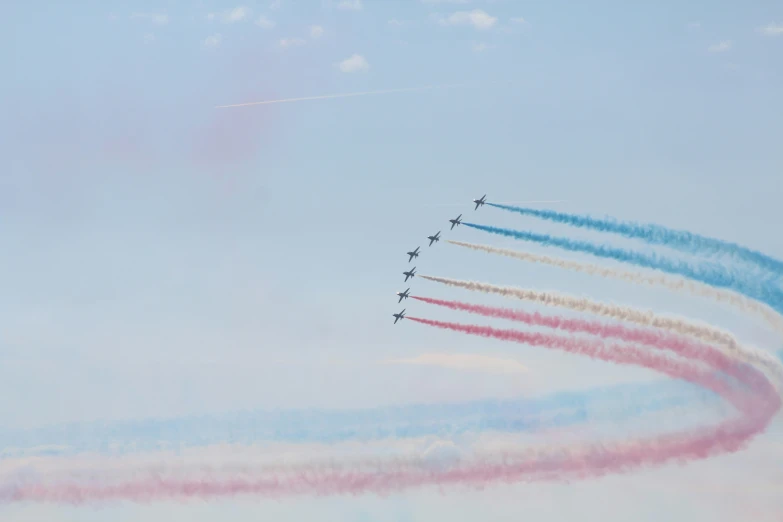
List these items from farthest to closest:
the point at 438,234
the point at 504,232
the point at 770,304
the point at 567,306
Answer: the point at 438,234
the point at 504,232
the point at 567,306
the point at 770,304

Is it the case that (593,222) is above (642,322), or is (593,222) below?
above

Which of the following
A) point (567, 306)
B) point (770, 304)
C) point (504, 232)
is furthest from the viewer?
point (504, 232)

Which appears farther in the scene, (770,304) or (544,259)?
Result: (544,259)

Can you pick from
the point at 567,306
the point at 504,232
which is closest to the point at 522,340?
the point at 567,306

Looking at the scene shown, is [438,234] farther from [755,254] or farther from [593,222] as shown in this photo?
[755,254]

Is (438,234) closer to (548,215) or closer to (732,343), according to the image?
(548,215)

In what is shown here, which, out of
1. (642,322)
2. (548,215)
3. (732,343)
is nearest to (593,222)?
(548,215)

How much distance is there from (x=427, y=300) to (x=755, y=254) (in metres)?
21.9

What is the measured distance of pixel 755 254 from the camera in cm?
5959

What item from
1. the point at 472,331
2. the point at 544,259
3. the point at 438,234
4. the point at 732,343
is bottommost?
the point at 732,343

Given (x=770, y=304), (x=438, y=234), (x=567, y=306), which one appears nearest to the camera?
(x=770, y=304)

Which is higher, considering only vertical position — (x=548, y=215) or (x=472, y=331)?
(x=548, y=215)

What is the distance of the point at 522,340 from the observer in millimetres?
64125

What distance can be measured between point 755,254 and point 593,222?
1032 centimetres
